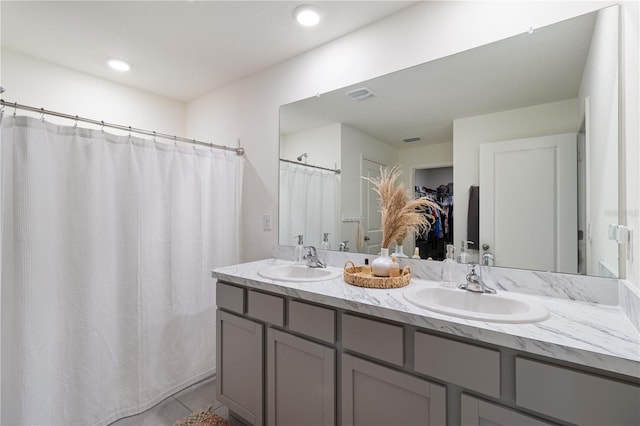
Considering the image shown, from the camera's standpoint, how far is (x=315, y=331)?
4.20 feet

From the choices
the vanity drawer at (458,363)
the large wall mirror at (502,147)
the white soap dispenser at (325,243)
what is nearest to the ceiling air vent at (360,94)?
the large wall mirror at (502,147)

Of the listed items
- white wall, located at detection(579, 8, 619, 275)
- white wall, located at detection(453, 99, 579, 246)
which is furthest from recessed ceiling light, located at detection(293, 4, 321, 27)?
white wall, located at detection(579, 8, 619, 275)

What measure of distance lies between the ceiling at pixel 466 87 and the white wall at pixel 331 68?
53mm

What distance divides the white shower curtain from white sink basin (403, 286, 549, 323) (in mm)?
1635

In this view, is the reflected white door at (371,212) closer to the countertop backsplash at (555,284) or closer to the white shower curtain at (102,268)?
the countertop backsplash at (555,284)

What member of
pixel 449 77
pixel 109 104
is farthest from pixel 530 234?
pixel 109 104

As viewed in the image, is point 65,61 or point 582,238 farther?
point 65,61

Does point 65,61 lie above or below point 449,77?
above

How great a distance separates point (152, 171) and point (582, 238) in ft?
7.85

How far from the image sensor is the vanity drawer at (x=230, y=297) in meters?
1.58

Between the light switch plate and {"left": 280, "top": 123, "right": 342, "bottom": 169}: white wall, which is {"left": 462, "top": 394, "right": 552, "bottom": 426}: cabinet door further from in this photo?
the light switch plate

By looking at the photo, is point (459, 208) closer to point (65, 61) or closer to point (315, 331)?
point (315, 331)

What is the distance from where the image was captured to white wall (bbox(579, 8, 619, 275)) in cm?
106

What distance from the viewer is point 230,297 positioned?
1630mm
